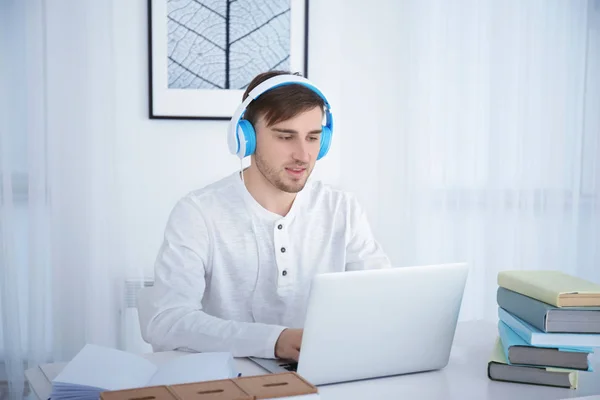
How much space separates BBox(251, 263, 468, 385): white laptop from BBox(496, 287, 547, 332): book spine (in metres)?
0.13

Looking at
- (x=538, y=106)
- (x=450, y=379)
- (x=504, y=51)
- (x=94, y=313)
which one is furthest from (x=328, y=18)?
(x=450, y=379)

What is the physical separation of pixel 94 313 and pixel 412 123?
5.49 feet

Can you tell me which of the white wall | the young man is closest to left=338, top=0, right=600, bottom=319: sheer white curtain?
the white wall

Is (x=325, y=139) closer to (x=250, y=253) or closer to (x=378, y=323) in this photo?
(x=250, y=253)

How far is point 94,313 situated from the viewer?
114 inches

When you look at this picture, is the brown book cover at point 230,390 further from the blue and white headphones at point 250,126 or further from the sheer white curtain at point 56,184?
the sheer white curtain at point 56,184

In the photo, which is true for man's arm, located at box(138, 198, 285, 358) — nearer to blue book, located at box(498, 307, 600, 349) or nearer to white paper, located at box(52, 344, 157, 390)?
white paper, located at box(52, 344, 157, 390)

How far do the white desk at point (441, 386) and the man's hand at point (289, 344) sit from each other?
0.05 metres

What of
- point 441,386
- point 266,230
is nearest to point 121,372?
point 441,386

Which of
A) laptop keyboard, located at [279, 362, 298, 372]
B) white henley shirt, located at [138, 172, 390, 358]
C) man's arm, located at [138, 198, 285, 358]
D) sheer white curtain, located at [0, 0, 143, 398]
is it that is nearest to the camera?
laptop keyboard, located at [279, 362, 298, 372]

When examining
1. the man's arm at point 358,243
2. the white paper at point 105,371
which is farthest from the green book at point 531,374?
the man's arm at point 358,243

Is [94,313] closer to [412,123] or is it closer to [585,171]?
[412,123]

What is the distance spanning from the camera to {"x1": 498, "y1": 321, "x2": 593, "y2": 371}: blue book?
123cm

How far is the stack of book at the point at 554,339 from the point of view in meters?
1.22
